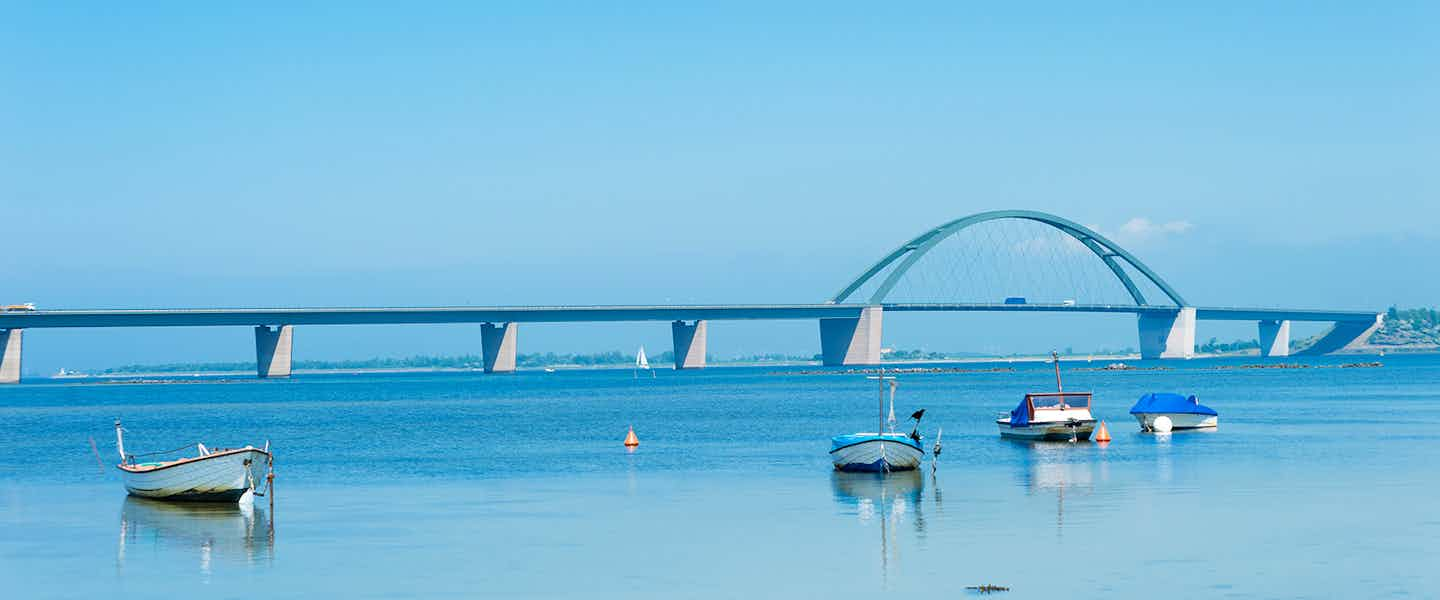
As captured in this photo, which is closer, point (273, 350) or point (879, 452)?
point (879, 452)

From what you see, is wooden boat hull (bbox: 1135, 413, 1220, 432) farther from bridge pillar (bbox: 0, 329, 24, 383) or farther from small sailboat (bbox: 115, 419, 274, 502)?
bridge pillar (bbox: 0, 329, 24, 383)

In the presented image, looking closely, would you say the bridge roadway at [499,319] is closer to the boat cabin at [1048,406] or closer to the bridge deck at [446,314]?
the bridge deck at [446,314]

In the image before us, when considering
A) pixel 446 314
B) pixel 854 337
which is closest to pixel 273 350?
pixel 446 314

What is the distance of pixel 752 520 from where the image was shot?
31453 millimetres

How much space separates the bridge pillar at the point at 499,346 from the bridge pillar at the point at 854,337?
1395 inches

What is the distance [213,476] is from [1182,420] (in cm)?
3729

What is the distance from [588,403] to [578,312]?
6503 cm

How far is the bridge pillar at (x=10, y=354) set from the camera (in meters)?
155

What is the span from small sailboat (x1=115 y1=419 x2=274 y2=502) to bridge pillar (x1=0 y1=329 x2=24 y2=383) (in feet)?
423

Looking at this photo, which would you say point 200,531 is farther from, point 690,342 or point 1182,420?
point 690,342

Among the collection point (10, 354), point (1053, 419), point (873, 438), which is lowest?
point (873, 438)

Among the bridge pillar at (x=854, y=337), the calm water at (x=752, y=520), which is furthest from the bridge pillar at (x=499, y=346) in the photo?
the calm water at (x=752, y=520)

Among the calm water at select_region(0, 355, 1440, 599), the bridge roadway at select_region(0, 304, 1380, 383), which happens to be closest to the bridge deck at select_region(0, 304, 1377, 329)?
the bridge roadway at select_region(0, 304, 1380, 383)

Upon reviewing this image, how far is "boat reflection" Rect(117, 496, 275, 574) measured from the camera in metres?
27.8
